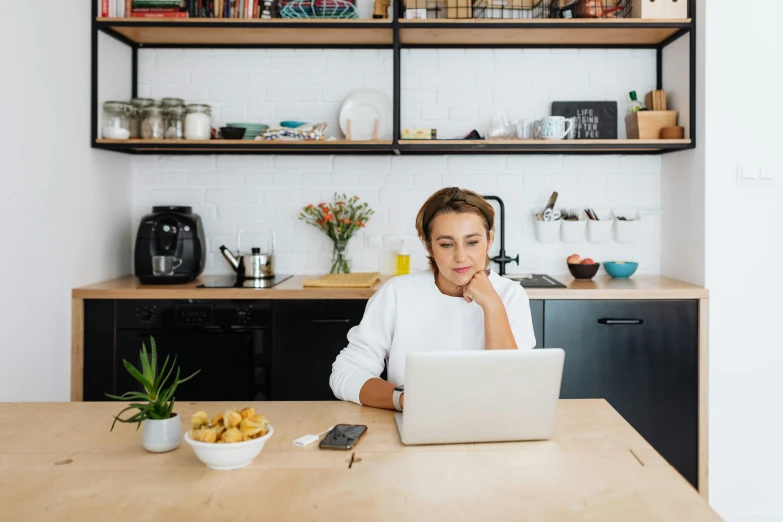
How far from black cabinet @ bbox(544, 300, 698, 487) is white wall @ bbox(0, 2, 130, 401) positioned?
1.97 metres

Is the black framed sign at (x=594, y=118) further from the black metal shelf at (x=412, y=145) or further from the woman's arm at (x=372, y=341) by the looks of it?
the woman's arm at (x=372, y=341)

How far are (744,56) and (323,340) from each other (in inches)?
83.8

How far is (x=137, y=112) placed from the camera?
3389mm

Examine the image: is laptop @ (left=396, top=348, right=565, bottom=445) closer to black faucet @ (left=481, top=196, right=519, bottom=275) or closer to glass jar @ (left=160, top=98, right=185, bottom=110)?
black faucet @ (left=481, top=196, right=519, bottom=275)

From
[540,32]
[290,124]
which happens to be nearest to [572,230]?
[540,32]

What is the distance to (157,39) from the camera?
3.49 meters

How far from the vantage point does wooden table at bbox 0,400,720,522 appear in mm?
1160

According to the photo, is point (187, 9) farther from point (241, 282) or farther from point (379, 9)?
point (241, 282)

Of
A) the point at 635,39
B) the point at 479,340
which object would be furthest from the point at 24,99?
the point at 635,39

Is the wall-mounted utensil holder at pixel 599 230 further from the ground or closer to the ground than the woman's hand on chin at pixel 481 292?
further from the ground

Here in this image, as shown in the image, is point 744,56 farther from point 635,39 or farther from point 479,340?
point 479,340

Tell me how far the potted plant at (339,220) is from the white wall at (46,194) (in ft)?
3.15

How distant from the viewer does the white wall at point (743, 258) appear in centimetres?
305

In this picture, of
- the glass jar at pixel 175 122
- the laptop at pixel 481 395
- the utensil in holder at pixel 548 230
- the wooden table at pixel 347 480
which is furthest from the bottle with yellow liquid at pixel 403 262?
the laptop at pixel 481 395
